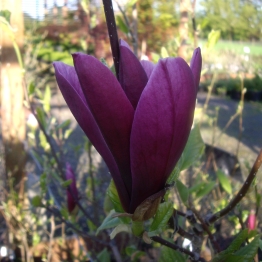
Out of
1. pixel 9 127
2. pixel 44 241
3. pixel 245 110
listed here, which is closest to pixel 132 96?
pixel 9 127

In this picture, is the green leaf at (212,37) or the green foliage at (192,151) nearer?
the green foliage at (192,151)

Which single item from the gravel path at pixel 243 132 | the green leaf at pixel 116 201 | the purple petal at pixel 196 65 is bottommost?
the gravel path at pixel 243 132

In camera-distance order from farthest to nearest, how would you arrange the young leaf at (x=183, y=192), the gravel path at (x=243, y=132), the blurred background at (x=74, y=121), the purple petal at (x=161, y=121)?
the gravel path at (x=243, y=132)
the blurred background at (x=74, y=121)
the young leaf at (x=183, y=192)
the purple petal at (x=161, y=121)

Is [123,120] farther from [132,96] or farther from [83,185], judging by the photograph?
[83,185]

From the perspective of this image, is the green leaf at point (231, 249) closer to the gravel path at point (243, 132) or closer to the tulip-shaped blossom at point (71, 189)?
the tulip-shaped blossom at point (71, 189)

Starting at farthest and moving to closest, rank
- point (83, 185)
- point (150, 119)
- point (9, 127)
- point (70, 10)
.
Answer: point (70, 10) < point (83, 185) < point (9, 127) < point (150, 119)

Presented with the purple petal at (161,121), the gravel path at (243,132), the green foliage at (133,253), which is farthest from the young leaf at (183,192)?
the gravel path at (243,132)

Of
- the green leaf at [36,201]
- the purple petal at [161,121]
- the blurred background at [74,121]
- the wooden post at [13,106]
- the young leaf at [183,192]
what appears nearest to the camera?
the purple petal at [161,121]
